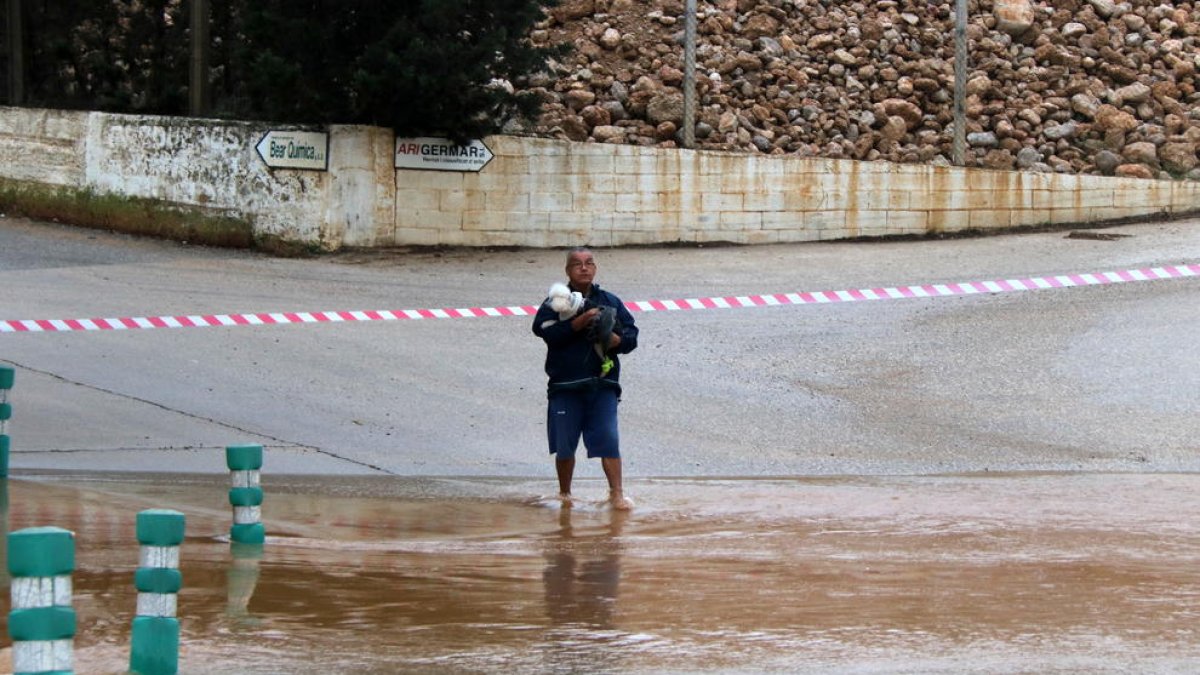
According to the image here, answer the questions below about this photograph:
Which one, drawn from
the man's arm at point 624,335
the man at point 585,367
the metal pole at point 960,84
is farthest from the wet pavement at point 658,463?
the metal pole at point 960,84

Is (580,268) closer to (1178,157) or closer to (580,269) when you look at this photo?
(580,269)

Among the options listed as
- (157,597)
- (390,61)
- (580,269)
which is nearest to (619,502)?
(580,269)

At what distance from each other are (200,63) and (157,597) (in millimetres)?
18368

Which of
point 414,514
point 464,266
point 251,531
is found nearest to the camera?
point 251,531

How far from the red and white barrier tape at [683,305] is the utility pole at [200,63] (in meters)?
7.23

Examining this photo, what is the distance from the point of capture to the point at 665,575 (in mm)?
7582

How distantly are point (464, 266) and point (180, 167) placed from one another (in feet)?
13.9

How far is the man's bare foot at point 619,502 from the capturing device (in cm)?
984

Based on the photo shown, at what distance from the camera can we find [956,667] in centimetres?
580

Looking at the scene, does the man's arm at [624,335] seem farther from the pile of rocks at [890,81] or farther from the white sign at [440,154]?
the pile of rocks at [890,81]

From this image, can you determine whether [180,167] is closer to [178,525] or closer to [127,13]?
[127,13]

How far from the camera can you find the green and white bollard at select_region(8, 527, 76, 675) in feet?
14.9

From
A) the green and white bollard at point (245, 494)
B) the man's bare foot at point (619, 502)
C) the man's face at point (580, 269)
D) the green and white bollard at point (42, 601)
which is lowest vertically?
the man's bare foot at point (619, 502)

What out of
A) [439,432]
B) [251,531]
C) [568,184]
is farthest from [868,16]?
[251,531]
